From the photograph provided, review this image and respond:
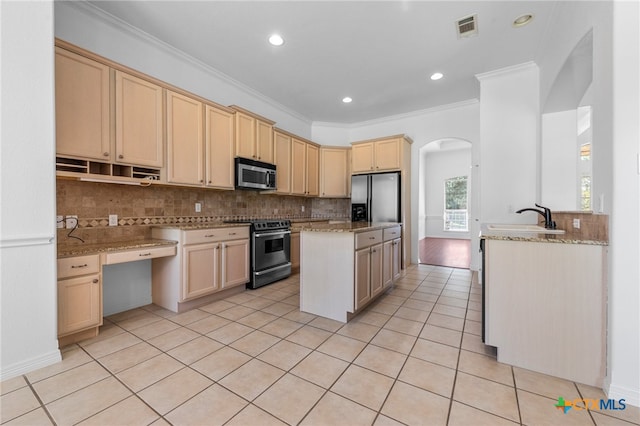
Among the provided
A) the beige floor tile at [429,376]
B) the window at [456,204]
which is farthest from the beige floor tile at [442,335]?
the window at [456,204]

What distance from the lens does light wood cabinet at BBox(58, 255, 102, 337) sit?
203cm

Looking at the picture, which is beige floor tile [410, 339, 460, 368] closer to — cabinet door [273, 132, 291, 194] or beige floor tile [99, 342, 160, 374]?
beige floor tile [99, 342, 160, 374]

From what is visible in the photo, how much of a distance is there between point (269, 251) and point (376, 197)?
230 cm

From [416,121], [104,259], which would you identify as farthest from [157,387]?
[416,121]

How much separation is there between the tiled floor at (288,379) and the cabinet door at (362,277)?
20 cm

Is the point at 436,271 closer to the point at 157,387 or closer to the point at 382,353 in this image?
the point at 382,353

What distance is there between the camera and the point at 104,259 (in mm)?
2275

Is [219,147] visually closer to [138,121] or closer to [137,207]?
[138,121]

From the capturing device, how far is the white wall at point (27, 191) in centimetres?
170

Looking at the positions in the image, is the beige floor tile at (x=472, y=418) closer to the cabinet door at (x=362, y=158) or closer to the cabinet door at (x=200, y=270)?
the cabinet door at (x=200, y=270)

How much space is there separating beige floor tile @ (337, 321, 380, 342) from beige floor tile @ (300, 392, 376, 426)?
30.2 inches

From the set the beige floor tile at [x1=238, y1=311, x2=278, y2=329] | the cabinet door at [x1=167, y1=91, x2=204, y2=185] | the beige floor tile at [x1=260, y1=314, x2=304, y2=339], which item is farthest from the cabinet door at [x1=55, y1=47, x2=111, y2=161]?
the beige floor tile at [x1=260, y1=314, x2=304, y2=339]

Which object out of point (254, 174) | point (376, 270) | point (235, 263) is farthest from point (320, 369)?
point (254, 174)

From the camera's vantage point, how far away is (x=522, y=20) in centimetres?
269
